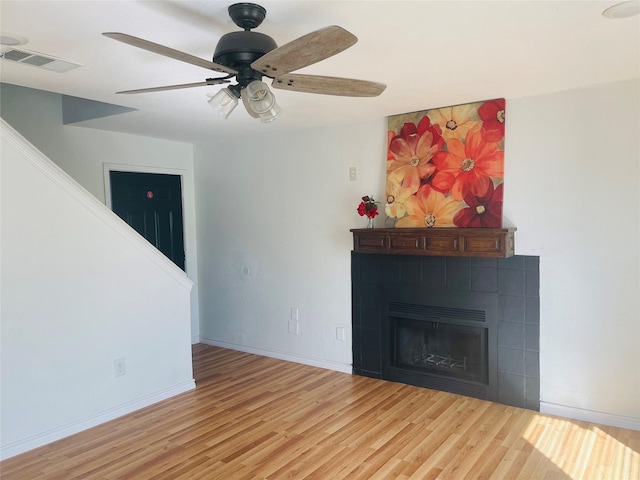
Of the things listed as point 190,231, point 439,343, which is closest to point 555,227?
point 439,343

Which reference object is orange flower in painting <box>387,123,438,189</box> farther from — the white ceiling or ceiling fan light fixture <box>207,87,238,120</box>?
ceiling fan light fixture <box>207,87,238,120</box>

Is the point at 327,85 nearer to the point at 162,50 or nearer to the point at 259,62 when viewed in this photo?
the point at 259,62

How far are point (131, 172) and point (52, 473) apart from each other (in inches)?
118

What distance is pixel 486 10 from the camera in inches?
75.5

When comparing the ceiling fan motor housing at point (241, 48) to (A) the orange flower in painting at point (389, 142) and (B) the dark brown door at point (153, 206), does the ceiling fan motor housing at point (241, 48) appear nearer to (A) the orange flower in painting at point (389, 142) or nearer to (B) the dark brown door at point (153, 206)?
(A) the orange flower in painting at point (389, 142)

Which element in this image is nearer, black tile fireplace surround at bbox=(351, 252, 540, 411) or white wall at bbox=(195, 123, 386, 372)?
black tile fireplace surround at bbox=(351, 252, 540, 411)

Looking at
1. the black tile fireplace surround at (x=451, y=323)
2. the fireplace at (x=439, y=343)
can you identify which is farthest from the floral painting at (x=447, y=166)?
the fireplace at (x=439, y=343)

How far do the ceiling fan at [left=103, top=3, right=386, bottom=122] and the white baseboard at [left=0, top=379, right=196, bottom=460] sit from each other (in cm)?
252

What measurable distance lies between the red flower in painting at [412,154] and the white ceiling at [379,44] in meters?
0.34

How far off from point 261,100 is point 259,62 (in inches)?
9.0

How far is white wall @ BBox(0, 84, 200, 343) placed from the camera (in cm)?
419

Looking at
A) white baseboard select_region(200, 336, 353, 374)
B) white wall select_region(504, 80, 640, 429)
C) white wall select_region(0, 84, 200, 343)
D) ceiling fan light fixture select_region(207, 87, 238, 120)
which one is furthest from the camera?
white baseboard select_region(200, 336, 353, 374)

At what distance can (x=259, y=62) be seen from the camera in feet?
5.51

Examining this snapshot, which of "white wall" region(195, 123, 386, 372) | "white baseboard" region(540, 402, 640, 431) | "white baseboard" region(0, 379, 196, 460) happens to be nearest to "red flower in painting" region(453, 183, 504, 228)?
"white wall" region(195, 123, 386, 372)
